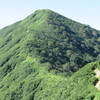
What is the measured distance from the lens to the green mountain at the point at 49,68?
2170 inches

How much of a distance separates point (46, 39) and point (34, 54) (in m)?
42.7

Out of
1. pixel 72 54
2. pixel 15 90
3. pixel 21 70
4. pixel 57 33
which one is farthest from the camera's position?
pixel 57 33

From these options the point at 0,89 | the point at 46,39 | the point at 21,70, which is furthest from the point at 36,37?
the point at 0,89

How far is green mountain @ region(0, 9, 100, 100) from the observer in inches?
2170

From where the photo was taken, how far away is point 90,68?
55.8 metres

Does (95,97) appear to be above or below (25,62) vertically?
above

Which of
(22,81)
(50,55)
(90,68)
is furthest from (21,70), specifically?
(90,68)

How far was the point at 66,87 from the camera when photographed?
193 ft

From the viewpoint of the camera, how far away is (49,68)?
87.9 m

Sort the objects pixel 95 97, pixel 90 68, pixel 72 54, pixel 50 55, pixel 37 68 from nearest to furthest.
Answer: pixel 95 97 → pixel 90 68 → pixel 37 68 → pixel 50 55 → pixel 72 54

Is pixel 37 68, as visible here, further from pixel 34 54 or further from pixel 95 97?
pixel 95 97

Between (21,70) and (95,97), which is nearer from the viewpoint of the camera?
(95,97)

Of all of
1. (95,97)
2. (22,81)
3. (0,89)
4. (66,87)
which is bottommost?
(0,89)

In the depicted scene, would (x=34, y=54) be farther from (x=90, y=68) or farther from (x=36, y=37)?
(x=90, y=68)
